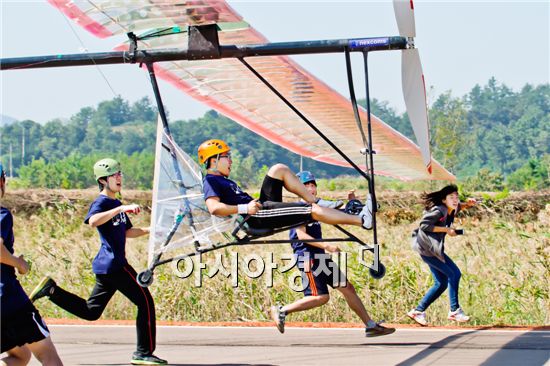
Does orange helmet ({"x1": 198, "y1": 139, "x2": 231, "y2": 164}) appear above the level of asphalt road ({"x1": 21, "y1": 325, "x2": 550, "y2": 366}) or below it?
above

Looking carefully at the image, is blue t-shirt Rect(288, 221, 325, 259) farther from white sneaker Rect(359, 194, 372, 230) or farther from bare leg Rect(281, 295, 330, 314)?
white sneaker Rect(359, 194, 372, 230)

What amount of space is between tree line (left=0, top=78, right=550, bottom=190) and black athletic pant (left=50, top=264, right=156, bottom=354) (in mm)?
40957

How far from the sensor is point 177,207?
9.06m

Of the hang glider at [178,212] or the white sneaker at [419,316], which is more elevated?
the hang glider at [178,212]

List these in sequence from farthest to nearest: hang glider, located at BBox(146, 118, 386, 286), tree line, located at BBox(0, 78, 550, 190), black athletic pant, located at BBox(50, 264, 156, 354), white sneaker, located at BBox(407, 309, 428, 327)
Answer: tree line, located at BBox(0, 78, 550, 190)
white sneaker, located at BBox(407, 309, 428, 327)
hang glider, located at BBox(146, 118, 386, 286)
black athletic pant, located at BBox(50, 264, 156, 354)

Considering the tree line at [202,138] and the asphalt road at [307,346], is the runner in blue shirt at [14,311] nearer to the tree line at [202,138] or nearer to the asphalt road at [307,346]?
the asphalt road at [307,346]

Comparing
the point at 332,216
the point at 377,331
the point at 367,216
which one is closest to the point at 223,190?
the point at 332,216

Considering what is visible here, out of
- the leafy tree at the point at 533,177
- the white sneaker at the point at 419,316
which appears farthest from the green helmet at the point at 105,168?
the leafy tree at the point at 533,177

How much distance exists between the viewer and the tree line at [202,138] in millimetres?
62875

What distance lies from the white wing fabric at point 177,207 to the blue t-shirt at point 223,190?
0.32m

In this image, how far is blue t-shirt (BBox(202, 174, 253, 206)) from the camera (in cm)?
860

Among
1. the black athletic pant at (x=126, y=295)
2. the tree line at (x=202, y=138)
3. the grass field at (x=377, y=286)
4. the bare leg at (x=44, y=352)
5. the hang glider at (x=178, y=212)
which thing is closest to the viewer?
the bare leg at (x=44, y=352)

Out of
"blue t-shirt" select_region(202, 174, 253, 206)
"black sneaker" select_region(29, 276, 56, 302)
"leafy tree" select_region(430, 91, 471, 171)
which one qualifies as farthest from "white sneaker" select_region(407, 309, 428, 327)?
"leafy tree" select_region(430, 91, 471, 171)

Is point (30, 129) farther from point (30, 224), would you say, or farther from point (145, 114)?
point (30, 224)
